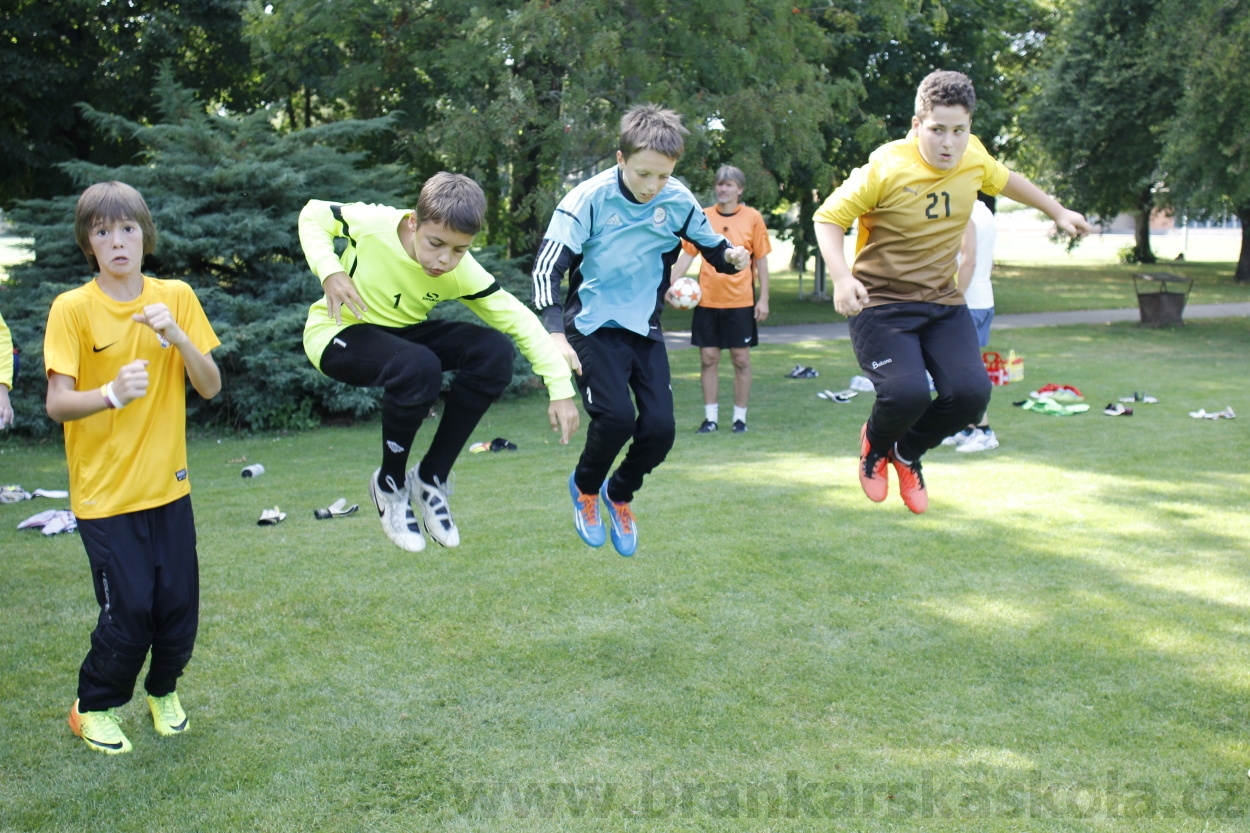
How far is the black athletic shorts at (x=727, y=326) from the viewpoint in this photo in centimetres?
1138

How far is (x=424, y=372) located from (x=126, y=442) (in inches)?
47.8

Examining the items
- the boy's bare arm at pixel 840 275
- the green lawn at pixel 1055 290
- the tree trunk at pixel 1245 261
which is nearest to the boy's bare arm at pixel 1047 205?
the boy's bare arm at pixel 840 275

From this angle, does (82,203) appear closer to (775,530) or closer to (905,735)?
(905,735)

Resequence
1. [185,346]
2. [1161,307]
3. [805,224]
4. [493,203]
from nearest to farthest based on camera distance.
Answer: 1. [185,346]
2. [493,203]
3. [1161,307]
4. [805,224]

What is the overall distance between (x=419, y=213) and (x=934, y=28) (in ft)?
73.4

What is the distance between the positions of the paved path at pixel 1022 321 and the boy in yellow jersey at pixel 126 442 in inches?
604

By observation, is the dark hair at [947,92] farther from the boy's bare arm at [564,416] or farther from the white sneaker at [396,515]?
the white sneaker at [396,515]

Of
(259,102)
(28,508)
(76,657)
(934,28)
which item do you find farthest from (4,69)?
(934,28)

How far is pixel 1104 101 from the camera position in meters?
25.1

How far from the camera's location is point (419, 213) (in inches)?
187

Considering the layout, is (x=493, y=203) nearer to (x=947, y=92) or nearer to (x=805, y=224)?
(x=805, y=224)

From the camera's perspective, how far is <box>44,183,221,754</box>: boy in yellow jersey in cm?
420

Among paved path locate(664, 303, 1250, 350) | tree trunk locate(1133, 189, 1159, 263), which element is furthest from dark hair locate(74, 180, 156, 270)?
tree trunk locate(1133, 189, 1159, 263)

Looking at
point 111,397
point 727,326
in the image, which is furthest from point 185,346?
point 727,326
